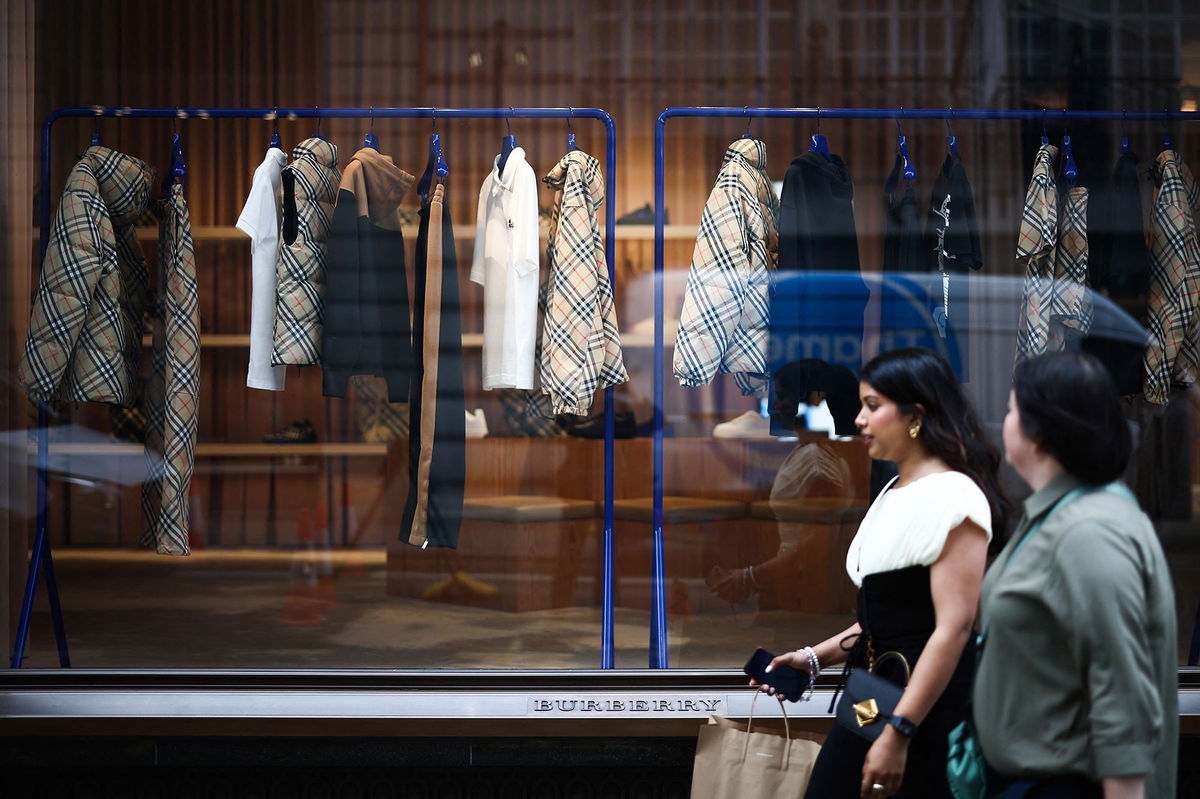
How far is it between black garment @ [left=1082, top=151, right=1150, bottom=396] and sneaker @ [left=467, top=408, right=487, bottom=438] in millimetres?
2235

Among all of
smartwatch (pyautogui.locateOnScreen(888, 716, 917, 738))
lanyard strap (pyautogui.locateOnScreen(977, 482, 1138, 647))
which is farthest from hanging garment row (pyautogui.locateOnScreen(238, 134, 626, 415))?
lanyard strap (pyautogui.locateOnScreen(977, 482, 1138, 647))

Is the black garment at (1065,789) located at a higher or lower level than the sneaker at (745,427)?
lower

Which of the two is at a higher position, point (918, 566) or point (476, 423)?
point (476, 423)

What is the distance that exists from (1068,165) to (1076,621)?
2.49 m

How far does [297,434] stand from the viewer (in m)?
4.95

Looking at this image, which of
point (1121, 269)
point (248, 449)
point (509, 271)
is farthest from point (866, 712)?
point (248, 449)

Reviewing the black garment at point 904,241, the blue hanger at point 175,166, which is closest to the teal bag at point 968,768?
the black garment at point 904,241

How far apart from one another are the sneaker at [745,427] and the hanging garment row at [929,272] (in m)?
0.59

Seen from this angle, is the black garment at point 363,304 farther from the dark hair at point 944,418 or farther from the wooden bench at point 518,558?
the dark hair at point 944,418

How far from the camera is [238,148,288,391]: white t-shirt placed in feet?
11.8

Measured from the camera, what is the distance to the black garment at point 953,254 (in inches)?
149

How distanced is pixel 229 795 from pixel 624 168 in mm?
2948

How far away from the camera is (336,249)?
361cm

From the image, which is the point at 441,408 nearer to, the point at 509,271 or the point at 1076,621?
the point at 509,271
